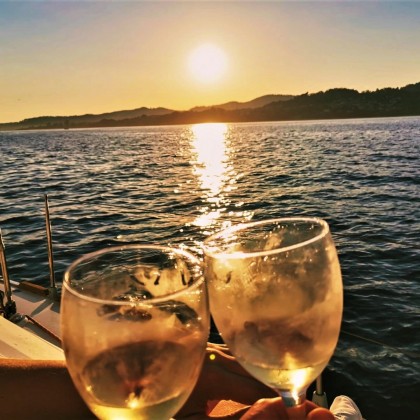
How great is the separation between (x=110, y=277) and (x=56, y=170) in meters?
32.6

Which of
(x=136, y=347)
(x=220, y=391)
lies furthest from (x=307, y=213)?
(x=136, y=347)

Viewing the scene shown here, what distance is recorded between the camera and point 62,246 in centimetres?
1122

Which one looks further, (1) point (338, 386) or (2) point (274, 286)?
(1) point (338, 386)

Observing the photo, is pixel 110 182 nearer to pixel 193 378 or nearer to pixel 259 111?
pixel 193 378

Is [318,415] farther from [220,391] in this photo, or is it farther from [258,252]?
[220,391]

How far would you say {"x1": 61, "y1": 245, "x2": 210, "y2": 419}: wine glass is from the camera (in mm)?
591

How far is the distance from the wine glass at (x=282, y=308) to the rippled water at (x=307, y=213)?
5.26ft

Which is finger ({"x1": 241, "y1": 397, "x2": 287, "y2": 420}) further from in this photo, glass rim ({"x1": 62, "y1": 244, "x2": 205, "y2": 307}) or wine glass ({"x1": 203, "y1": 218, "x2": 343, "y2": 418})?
glass rim ({"x1": 62, "y1": 244, "x2": 205, "y2": 307})

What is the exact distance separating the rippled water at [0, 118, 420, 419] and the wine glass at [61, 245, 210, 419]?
171 cm

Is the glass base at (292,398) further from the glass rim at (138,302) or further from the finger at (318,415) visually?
the glass rim at (138,302)

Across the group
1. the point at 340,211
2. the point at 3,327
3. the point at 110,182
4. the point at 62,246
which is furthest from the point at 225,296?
Result: the point at 110,182

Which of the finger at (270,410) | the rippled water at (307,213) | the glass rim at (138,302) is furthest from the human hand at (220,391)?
the rippled water at (307,213)

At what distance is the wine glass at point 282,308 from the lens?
657 millimetres

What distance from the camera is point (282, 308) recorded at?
2.15ft
